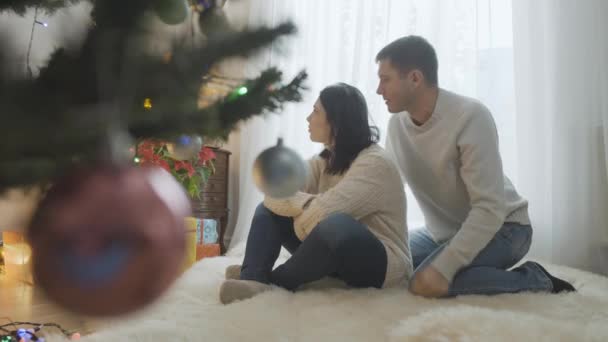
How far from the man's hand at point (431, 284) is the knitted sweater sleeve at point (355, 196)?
178mm

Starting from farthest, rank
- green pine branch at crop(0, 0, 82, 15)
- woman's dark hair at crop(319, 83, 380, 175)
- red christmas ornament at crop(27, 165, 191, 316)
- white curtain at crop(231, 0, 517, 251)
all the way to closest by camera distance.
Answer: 1. white curtain at crop(231, 0, 517, 251)
2. woman's dark hair at crop(319, 83, 380, 175)
3. green pine branch at crop(0, 0, 82, 15)
4. red christmas ornament at crop(27, 165, 191, 316)

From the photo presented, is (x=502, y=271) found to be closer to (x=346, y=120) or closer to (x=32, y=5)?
(x=346, y=120)

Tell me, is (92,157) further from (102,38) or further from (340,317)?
(340,317)

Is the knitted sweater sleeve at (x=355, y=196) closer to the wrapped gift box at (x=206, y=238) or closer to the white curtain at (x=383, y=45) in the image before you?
the white curtain at (x=383, y=45)

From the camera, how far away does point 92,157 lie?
0.87 ft

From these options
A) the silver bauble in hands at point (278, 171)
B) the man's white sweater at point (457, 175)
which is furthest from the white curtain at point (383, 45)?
the silver bauble in hands at point (278, 171)

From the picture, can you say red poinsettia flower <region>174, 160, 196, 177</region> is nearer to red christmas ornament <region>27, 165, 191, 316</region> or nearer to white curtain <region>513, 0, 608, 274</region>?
red christmas ornament <region>27, 165, 191, 316</region>

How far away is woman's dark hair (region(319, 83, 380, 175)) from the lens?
1.02 m

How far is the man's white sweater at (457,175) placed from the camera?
90 centimetres

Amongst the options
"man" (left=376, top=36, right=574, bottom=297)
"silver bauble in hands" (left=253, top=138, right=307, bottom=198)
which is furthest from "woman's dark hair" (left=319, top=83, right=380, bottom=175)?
"silver bauble in hands" (left=253, top=138, right=307, bottom=198)

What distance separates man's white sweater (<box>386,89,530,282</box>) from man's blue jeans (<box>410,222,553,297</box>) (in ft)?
0.09

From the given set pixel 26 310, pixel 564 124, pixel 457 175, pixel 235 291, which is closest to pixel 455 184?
pixel 457 175

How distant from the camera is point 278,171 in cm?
41

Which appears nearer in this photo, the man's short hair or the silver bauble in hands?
the silver bauble in hands
